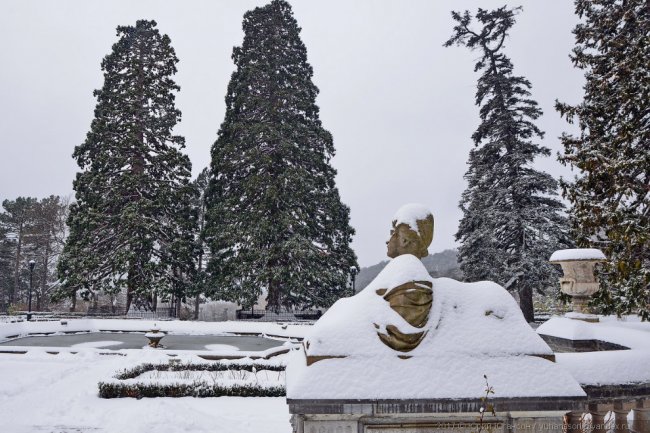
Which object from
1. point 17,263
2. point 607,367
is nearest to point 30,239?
point 17,263

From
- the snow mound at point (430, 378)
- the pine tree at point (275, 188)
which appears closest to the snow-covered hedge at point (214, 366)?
the snow mound at point (430, 378)

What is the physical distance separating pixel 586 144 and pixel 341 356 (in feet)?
33.9

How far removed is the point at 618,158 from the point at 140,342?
18.0 m

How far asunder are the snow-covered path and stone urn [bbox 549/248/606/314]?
17.1 feet

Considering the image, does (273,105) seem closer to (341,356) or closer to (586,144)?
(586,144)

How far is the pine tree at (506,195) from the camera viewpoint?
21938mm

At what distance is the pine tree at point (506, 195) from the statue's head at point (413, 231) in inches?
782

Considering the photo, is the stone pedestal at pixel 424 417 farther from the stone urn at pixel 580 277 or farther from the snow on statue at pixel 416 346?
the stone urn at pixel 580 277

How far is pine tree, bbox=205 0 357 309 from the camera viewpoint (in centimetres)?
2553

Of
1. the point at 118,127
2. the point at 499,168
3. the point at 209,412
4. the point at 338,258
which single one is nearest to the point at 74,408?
the point at 209,412

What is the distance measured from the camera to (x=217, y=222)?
2797cm

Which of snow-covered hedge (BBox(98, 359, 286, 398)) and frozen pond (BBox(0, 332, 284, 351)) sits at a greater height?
snow-covered hedge (BBox(98, 359, 286, 398))

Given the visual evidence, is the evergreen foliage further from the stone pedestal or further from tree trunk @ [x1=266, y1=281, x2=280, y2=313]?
the stone pedestal

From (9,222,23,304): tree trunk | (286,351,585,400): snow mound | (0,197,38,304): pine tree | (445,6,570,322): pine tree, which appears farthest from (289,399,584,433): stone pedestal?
(9,222,23,304): tree trunk
